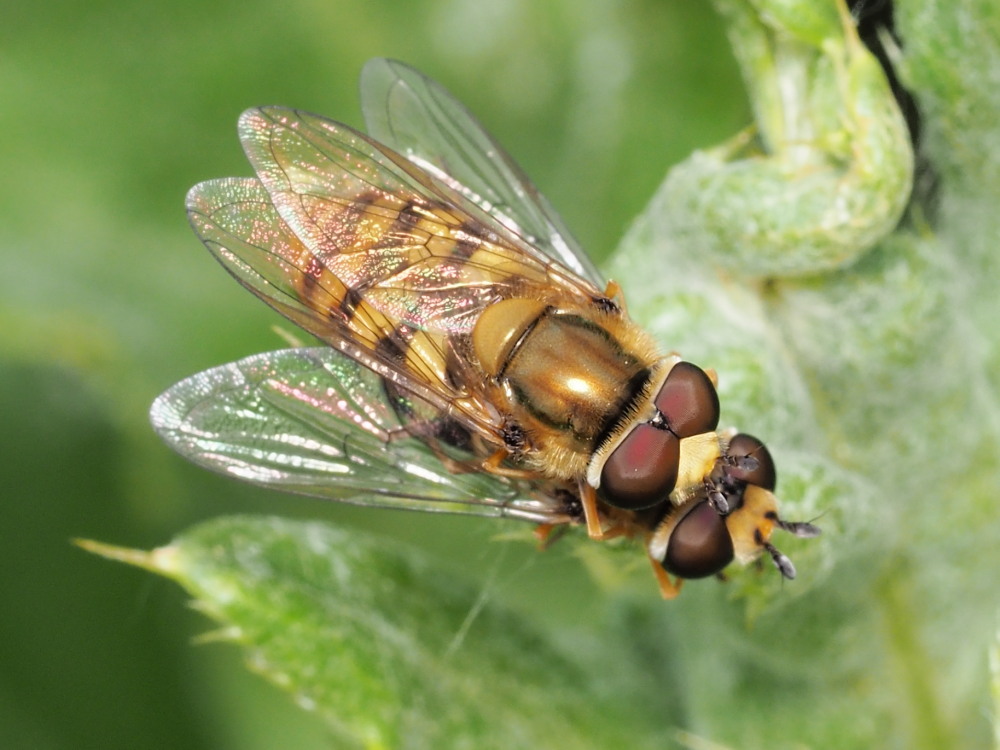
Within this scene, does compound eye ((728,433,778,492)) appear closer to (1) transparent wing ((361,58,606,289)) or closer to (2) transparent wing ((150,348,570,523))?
(2) transparent wing ((150,348,570,523))

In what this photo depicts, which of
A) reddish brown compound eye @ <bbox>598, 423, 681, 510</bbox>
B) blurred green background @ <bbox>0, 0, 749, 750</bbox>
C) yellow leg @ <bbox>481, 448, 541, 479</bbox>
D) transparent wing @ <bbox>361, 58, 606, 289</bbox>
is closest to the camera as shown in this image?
reddish brown compound eye @ <bbox>598, 423, 681, 510</bbox>

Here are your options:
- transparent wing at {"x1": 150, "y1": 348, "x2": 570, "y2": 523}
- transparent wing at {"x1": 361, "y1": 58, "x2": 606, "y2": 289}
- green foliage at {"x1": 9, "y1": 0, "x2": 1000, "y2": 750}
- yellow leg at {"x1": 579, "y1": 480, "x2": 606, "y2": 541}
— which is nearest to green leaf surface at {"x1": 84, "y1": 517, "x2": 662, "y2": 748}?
green foliage at {"x1": 9, "y1": 0, "x2": 1000, "y2": 750}

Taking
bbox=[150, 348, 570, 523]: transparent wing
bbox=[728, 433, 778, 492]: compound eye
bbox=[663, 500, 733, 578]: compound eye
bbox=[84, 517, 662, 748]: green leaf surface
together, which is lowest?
bbox=[84, 517, 662, 748]: green leaf surface

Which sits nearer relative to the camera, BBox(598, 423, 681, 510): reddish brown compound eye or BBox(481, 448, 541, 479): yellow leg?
BBox(598, 423, 681, 510): reddish brown compound eye

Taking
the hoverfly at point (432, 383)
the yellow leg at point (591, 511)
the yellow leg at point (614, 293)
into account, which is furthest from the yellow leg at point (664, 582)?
the yellow leg at point (614, 293)

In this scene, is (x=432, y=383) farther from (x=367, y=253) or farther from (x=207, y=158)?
(x=207, y=158)

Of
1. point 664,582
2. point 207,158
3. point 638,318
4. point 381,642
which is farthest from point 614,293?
point 207,158

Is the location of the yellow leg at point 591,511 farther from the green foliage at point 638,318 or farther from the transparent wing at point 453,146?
the transparent wing at point 453,146
